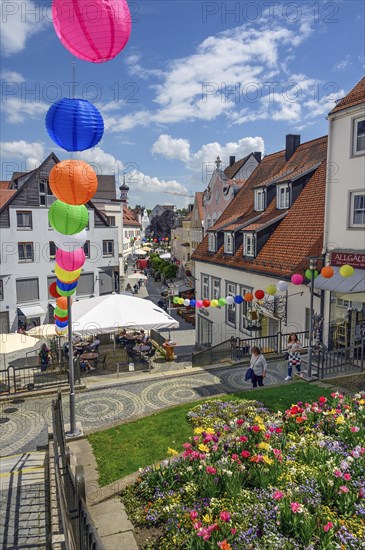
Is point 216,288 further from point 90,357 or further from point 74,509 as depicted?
point 74,509

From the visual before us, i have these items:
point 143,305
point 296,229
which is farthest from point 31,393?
point 296,229

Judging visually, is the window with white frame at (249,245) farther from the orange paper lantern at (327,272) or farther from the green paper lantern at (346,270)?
the green paper lantern at (346,270)

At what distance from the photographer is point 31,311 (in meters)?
32.2

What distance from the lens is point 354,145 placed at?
1430 centimetres

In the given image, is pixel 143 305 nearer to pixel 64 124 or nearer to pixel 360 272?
pixel 360 272

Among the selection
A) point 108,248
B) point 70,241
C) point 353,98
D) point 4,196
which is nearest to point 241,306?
point 353,98

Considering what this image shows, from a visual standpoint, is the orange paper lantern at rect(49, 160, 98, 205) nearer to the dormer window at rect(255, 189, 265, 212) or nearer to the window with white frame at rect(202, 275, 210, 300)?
the dormer window at rect(255, 189, 265, 212)

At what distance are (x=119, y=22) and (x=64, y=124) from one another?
7.71ft

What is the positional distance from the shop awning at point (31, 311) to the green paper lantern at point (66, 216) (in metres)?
24.6

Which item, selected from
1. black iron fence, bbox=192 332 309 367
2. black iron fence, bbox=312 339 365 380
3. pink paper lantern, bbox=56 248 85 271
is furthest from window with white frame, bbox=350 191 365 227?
pink paper lantern, bbox=56 248 85 271

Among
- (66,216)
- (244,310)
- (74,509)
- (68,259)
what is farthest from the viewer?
(244,310)

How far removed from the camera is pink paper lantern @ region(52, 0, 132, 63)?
5793 mm

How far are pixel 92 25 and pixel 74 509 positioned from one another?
6883 millimetres

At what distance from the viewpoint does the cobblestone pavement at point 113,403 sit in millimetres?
10180
